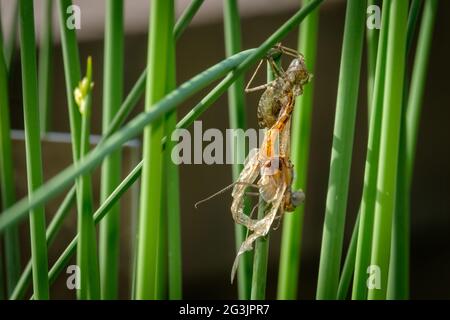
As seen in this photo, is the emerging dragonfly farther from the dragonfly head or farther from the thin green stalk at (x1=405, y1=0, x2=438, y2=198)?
the thin green stalk at (x1=405, y1=0, x2=438, y2=198)

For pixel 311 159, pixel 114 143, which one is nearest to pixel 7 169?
pixel 114 143

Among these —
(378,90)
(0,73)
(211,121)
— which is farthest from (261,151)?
(211,121)

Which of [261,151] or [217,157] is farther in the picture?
[217,157]

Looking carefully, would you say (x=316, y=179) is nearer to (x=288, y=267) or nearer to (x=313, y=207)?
(x=313, y=207)

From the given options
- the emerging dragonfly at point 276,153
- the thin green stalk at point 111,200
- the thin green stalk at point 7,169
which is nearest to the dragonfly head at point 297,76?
the emerging dragonfly at point 276,153

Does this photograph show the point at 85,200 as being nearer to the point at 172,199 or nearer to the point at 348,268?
the point at 172,199

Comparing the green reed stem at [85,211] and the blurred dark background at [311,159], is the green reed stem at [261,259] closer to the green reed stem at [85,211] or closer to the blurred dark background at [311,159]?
the green reed stem at [85,211]

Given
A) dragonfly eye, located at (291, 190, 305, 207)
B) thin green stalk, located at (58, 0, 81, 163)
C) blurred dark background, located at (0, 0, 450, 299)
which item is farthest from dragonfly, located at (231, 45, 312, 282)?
blurred dark background, located at (0, 0, 450, 299)
